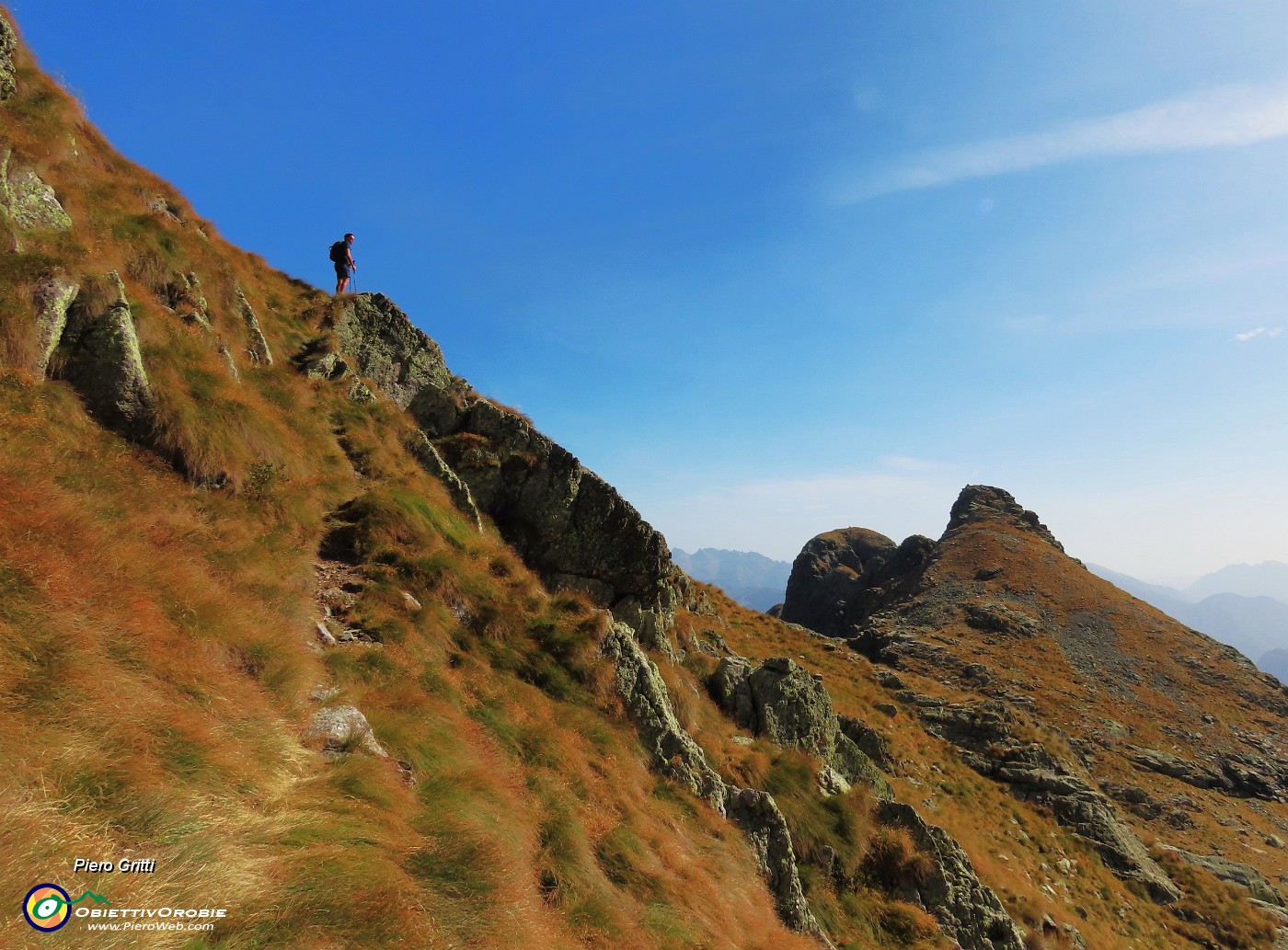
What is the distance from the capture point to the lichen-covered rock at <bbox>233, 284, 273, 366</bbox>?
1903cm

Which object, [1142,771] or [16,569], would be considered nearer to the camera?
[16,569]

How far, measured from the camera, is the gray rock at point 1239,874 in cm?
3173

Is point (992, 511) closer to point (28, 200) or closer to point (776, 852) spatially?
point (776, 852)

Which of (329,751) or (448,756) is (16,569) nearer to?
(329,751)

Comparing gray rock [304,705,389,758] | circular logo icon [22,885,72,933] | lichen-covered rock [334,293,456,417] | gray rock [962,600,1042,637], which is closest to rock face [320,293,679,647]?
lichen-covered rock [334,293,456,417]

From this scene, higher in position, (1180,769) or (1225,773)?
(1225,773)

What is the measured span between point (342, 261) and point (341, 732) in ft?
83.5

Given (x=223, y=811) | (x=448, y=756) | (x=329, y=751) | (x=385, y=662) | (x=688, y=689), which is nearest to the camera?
Answer: (x=223, y=811)

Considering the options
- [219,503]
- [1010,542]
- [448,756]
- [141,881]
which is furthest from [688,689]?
[1010,542]

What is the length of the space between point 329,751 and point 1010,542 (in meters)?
106

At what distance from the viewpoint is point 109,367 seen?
1176 centimetres

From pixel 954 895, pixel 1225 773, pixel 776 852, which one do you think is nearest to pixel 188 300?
pixel 776 852

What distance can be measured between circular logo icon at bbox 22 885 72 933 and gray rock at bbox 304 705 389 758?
12.2 feet

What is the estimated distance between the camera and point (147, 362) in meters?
12.9
